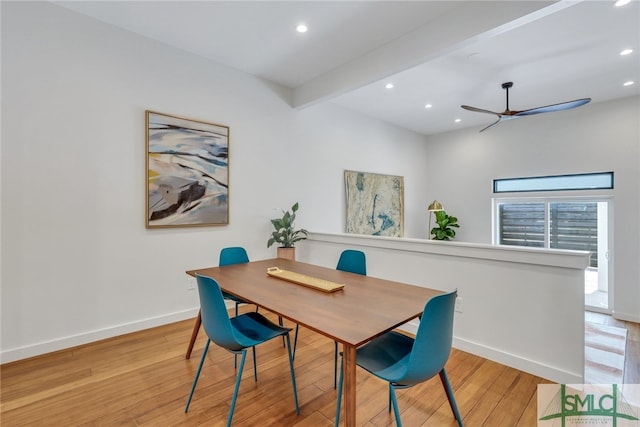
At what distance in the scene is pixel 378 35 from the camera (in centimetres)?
284

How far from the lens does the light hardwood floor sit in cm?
173

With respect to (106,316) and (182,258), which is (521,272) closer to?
(182,258)

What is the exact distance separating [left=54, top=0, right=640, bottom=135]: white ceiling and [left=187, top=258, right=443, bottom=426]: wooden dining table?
2.17 metres

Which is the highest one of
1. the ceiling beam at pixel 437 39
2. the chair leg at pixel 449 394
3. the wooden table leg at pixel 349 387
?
the ceiling beam at pixel 437 39

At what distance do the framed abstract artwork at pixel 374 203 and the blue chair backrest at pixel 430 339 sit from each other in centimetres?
344

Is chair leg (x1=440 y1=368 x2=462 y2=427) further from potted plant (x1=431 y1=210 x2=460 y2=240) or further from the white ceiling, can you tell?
potted plant (x1=431 y1=210 x2=460 y2=240)

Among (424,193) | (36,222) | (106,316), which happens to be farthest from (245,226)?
(424,193)

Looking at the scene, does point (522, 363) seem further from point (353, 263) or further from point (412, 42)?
point (412, 42)

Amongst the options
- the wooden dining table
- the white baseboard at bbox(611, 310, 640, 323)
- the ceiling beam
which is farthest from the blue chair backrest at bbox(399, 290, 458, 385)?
the white baseboard at bbox(611, 310, 640, 323)

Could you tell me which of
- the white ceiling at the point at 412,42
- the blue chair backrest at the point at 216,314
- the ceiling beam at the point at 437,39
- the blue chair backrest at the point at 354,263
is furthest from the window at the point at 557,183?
the blue chair backrest at the point at 216,314

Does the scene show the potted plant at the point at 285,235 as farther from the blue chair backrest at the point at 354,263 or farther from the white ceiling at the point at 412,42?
the white ceiling at the point at 412,42

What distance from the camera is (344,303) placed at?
1.62 m

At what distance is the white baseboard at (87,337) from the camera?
2.35 m

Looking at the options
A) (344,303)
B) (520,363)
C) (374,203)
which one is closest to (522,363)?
(520,363)
